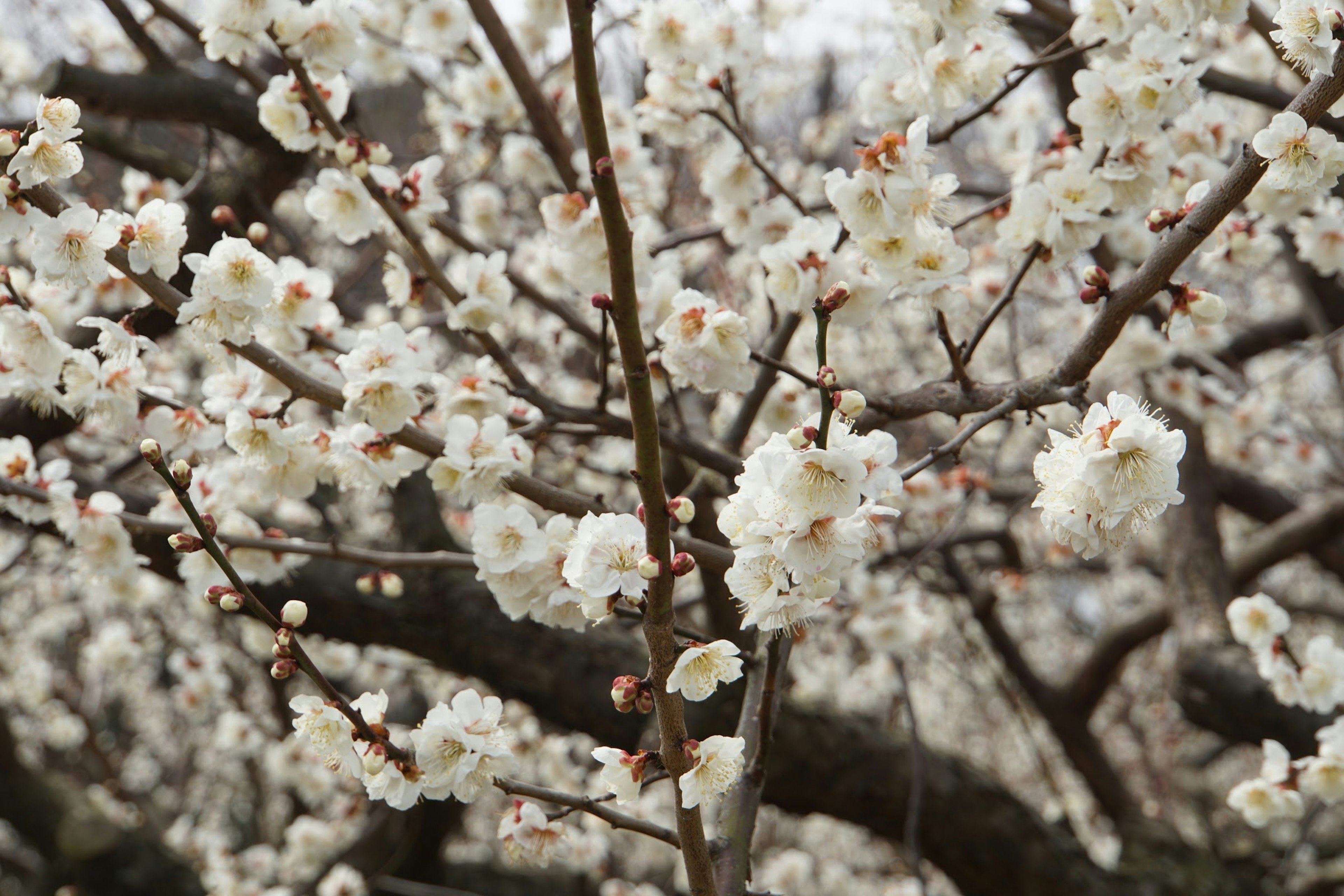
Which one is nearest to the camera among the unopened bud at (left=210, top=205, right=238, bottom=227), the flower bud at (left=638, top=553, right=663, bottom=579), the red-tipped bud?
the flower bud at (left=638, top=553, right=663, bottom=579)

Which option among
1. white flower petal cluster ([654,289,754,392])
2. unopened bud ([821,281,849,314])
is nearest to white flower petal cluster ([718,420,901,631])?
unopened bud ([821,281,849,314])

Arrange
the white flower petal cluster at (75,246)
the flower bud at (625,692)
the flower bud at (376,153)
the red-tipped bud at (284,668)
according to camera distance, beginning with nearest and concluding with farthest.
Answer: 1. the flower bud at (625,692)
2. the red-tipped bud at (284,668)
3. the white flower petal cluster at (75,246)
4. the flower bud at (376,153)

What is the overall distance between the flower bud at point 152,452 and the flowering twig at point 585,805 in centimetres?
61

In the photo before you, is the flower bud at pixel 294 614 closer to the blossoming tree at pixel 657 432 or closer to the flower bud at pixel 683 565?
the blossoming tree at pixel 657 432

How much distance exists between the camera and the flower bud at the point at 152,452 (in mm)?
1202

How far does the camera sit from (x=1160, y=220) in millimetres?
1456

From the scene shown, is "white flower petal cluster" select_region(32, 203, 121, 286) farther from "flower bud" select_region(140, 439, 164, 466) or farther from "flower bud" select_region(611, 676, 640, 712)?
"flower bud" select_region(611, 676, 640, 712)

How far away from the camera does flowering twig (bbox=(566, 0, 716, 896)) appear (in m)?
1.06

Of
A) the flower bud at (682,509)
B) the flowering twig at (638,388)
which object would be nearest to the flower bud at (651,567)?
the flowering twig at (638,388)

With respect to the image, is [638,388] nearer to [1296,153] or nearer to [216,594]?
[216,594]

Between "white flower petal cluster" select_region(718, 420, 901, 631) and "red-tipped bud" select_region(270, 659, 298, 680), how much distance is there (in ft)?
1.99

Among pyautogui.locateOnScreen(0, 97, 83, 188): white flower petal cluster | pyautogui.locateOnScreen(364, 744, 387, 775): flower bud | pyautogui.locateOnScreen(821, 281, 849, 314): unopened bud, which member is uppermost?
pyautogui.locateOnScreen(0, 97, 83, 188): white flower petal cluster

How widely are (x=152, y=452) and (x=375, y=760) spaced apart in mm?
488

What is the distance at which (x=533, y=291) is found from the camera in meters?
2.50
